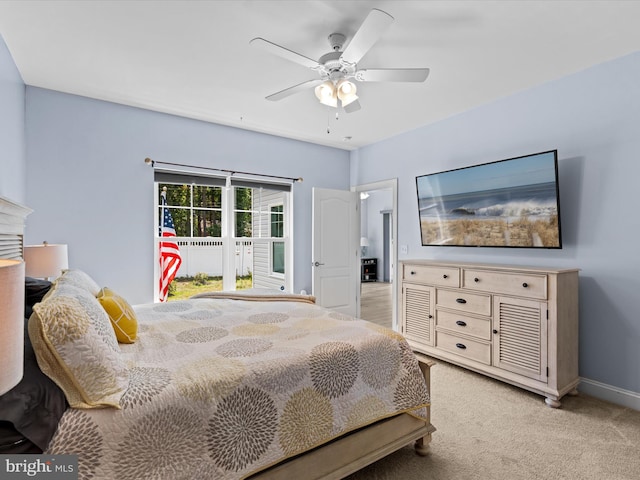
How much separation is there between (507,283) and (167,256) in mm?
3475

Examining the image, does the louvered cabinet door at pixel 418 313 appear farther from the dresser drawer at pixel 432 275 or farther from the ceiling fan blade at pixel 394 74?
the ceiling fan blade at pixel 394 74

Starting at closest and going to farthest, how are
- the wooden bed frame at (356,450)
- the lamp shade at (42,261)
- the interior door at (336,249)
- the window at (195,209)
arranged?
the wooden bed frame at (356,450), the lamp shade at (42,261), the window at (195,209), the interior door at (336,249)

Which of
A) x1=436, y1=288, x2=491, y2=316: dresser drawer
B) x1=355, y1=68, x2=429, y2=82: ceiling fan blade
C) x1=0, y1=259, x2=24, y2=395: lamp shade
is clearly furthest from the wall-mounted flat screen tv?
x1=0, y1=259, x2=24, y2=395: lamp shade

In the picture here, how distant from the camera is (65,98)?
126 inches

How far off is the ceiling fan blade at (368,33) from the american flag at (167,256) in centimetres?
269

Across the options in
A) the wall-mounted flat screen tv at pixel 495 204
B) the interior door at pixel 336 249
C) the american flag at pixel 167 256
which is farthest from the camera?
the interior door at pixel 336 249

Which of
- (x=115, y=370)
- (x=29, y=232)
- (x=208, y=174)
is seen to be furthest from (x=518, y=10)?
(x=29, y=232)

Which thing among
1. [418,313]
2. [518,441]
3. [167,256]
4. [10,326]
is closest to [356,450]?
[518,441]

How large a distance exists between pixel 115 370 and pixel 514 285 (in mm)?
2892

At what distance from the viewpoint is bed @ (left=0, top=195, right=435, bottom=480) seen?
1.15 m

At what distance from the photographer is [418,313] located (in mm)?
3664

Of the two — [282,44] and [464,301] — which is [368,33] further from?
[464,301]

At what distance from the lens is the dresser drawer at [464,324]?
304 cm

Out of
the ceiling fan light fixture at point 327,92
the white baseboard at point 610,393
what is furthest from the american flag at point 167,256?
the white baseboard at point 610,393
